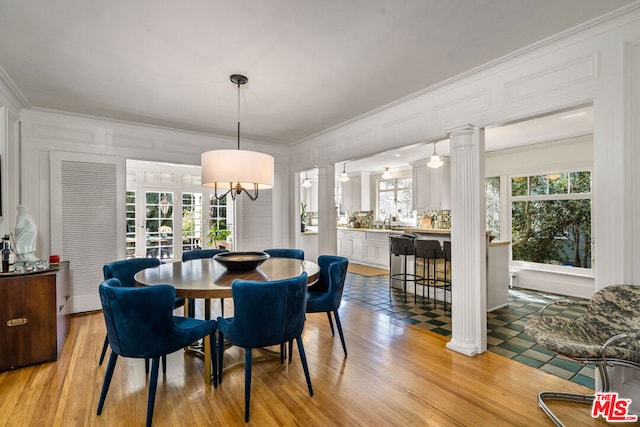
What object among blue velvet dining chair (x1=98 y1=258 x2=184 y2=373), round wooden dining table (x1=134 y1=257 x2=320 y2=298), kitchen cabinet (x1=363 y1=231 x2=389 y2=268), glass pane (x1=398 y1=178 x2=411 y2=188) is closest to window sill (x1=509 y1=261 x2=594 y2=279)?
kitchen cabinet (x1=363 y1=231 x2=389 y2=268)

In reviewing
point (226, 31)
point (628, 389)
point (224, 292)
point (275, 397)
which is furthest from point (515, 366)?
point (226, 31)

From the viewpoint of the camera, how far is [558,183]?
16.9ft

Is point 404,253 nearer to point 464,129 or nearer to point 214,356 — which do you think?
point 464,129

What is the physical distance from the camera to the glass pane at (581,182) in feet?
16.0

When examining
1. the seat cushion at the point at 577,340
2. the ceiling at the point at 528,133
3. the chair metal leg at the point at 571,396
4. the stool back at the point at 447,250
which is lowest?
the chair metal leg at the point at 571,396

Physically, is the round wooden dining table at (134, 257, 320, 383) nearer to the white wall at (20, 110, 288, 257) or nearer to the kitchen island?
the white wall at (20, 110, 288, 257)

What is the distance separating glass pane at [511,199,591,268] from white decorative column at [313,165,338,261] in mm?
3378

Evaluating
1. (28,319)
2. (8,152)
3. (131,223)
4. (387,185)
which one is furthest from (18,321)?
(387,185)

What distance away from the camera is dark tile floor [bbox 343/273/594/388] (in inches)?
105

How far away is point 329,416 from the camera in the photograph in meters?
1.99

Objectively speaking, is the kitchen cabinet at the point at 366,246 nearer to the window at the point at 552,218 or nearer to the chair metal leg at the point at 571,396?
the window at the point at 552,218

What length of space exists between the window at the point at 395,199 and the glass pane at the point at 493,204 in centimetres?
186

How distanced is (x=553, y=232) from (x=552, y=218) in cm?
23

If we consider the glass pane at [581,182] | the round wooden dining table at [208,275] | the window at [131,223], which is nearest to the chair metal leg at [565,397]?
the round wooden dining table at [208,275]
